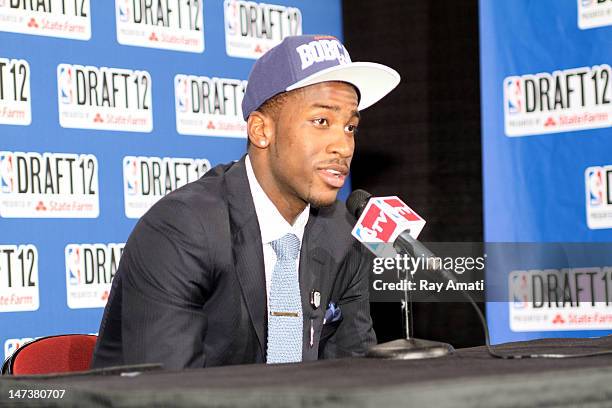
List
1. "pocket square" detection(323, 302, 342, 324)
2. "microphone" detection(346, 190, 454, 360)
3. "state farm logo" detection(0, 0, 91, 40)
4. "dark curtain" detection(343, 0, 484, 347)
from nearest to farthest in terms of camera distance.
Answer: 1. "microphone" detection(346, 190, 454, 360)
2. "pocket square" detection(323, 302, 342, 324)
3. "state farm logo" detection(0, 0, 91, 40)
4. "dark curtain" detection(343, 0, 484, 347)

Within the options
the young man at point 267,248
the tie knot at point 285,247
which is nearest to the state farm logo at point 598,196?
the young man at point 267,248

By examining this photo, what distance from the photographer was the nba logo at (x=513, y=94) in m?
3.76

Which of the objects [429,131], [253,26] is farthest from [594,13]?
[253,26]

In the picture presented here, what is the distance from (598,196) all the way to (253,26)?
5.22 ft

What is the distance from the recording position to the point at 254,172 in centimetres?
251

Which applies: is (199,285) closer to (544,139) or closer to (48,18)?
(48,18)

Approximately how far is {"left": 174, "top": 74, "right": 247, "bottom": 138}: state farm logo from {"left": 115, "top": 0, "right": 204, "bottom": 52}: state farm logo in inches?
5.8

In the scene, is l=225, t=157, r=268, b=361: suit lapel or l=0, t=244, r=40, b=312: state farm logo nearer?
l=225, t=157, r=268, b=361: suit lapel

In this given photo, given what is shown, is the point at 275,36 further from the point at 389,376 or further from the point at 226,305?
the point at 389,376

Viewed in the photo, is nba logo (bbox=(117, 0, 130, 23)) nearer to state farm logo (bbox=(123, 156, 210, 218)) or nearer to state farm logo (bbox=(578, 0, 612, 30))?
state farm logo (bbox=(123, 156, 210, 218))

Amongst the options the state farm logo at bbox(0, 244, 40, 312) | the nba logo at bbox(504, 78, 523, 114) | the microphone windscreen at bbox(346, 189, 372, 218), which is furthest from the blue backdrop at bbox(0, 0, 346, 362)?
the microphone windscreen at bbox(346, 189, 372, 218)

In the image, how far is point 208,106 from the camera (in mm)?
3965

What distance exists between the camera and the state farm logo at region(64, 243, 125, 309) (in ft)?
11.4

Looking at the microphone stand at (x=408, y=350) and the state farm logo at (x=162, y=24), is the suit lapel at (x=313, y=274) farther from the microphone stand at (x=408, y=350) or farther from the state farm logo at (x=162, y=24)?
the state farm logo at (x=162, y=24)
